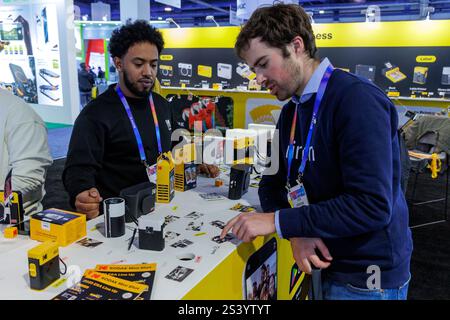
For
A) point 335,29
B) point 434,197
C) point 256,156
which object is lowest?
point 434,197

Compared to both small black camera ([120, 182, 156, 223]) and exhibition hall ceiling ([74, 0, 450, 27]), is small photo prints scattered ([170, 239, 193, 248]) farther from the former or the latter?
exhibition hall ceiling ([74, 0, 450, 27])

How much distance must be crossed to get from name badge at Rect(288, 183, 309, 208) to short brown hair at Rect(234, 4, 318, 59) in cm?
40

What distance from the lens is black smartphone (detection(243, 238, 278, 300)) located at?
1378mm

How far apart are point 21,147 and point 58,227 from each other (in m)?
0.73

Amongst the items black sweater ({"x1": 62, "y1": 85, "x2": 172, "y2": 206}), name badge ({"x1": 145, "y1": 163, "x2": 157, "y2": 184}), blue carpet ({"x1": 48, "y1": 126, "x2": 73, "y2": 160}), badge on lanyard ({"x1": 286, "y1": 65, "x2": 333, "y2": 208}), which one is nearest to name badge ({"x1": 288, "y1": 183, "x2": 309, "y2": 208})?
badge on lanyard ({"x1": 286, "y1": 65, "x2": 333, "y2": 208})

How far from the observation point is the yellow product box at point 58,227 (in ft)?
4.09

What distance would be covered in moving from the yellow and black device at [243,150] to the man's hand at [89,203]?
1130mm

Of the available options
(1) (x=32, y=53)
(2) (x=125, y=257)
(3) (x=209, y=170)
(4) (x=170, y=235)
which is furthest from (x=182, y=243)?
(1) (x=32, y=53)

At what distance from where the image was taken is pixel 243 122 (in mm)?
8750

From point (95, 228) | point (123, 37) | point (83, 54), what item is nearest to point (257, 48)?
point (95, 228)

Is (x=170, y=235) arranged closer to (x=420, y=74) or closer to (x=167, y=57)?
(x=420, y=74)

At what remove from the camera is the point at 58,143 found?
742cm

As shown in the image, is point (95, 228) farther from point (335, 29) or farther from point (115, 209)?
point (335, 29)
